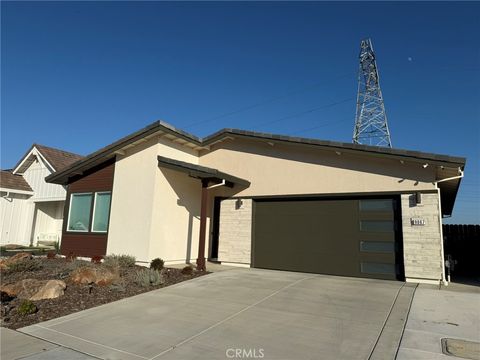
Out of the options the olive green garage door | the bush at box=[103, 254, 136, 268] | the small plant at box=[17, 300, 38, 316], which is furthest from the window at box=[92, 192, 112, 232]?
the small plant at box=[17, 300, 38, 316]

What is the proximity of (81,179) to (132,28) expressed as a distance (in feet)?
21.2

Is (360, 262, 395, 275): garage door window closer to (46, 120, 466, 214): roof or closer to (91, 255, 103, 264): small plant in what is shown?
(46, 120, 466, 214): roof

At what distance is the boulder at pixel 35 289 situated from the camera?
7262 mm

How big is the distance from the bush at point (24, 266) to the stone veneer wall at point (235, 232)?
5.91 m

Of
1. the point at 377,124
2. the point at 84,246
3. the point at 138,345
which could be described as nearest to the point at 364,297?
the point at 138,345

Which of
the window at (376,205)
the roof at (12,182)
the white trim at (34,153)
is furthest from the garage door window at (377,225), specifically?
the roof at (12,182)

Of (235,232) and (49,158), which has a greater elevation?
(49,158)

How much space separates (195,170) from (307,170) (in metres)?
3.72

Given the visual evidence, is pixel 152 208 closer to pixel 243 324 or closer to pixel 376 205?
pixel 243 324

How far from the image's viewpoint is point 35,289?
7574 mm

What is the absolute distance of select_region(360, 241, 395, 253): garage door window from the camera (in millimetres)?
9841

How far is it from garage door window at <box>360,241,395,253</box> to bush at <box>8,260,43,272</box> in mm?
9693

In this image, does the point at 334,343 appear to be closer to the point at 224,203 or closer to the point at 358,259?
the point at 358,259

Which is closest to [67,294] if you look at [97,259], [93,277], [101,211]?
[93,277]
